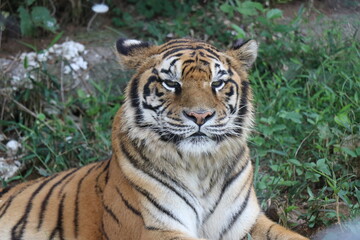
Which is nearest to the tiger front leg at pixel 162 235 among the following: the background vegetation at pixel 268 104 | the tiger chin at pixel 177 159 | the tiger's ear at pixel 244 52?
the tiger chin at pixel 177 159

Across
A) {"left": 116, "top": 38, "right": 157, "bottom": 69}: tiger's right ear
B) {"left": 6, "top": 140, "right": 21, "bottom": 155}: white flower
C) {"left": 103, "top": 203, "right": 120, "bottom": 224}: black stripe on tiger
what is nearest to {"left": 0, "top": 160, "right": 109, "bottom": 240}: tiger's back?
{"left": 103, "top": 203, "right": 120, "bottom": 224}: black stripe on tiger

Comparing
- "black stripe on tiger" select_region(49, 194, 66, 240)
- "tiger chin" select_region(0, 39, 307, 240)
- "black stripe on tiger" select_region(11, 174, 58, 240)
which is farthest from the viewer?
"black stripe on tiger" select_region(11, 174, 58, 240)

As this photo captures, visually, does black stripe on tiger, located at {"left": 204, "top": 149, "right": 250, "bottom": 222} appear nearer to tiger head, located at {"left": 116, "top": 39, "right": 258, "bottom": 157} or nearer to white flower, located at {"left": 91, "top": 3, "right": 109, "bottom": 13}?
tiger head, located at {"left": 116, "top": 39, "right": 258, "bottom": 157}

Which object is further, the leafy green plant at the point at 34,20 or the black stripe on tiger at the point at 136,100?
the leafy green plant at the point at 34,20

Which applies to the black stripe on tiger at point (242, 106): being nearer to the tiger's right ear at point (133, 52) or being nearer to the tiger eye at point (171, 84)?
the tiger eye at point (171, 84)

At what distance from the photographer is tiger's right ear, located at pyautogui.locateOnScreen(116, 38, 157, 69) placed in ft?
12.4

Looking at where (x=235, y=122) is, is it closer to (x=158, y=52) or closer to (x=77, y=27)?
(x=158, y=52)

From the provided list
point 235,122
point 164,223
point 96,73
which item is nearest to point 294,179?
point 235,122

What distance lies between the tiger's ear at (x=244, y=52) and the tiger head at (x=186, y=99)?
0.06m

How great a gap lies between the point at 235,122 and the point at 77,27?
3831 millimetres

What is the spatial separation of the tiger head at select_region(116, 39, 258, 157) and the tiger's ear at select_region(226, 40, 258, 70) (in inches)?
2.3

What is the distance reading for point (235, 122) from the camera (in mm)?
3648

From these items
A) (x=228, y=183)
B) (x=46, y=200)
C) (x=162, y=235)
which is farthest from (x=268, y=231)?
(x=46, y=200)

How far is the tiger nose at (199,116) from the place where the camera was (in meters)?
3.38
